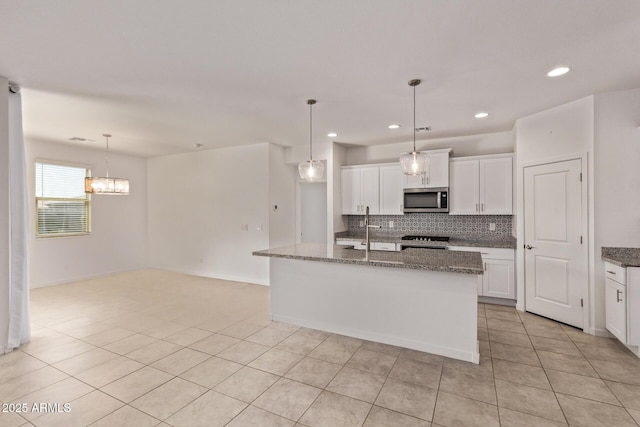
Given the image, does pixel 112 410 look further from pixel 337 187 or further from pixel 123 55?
pixel 337 187

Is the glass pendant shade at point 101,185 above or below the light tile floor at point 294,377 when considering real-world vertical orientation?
above

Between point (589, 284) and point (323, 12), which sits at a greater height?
point (323, 12)

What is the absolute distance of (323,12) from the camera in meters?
1.90

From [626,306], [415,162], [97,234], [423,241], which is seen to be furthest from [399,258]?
[97,234]

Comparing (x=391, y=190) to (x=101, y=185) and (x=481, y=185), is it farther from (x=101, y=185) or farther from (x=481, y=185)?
(x=101, y=185)

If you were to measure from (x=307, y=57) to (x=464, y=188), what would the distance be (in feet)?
11.3

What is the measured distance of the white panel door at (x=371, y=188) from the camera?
5.44 m

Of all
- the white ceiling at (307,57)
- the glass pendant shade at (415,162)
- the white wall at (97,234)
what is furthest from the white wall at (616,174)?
the white wall at (97,234)

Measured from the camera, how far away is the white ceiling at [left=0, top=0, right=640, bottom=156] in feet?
6.24

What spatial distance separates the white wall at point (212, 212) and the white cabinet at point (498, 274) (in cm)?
350

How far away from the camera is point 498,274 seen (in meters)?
4.33

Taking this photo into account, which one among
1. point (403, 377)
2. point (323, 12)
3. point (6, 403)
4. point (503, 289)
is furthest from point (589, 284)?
point (6, 403)

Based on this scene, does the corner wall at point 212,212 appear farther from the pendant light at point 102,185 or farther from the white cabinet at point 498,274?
the white cabinet at point 498,274

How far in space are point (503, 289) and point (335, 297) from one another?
2587mm
